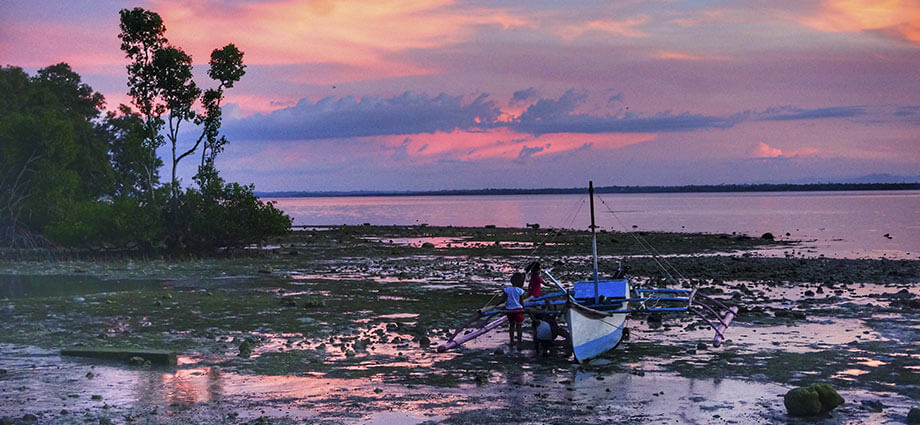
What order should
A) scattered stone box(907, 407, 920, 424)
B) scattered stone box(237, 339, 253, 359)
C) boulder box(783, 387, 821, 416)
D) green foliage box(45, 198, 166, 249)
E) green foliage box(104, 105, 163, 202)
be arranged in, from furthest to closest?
green foliage box(104, 105, 163, 202) < green foliage box(45, 198, 166, 249) < scattered stone box(237, 339, 253, 359) < boulder box(783, 387, 821, 416) < scattered stone box(907, 407, 920, 424)

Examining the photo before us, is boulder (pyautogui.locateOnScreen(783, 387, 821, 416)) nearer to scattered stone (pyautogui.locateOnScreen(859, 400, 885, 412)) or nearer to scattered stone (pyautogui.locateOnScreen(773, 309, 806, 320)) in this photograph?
scattered stone (pyautogui.locateOnScreen(859, 400, 885, 412))

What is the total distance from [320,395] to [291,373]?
2037 mm

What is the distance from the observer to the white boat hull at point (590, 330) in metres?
16.3

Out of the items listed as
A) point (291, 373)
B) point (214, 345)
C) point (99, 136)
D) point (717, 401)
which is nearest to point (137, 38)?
point (99, 136)

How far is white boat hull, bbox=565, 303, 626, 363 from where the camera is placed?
53.5ft

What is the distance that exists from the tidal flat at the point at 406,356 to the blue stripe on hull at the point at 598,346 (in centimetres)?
27

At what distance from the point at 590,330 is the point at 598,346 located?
0.56 meters

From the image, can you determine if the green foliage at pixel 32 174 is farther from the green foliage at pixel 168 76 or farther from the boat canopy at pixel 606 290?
the boat canopy at pixel 606 290

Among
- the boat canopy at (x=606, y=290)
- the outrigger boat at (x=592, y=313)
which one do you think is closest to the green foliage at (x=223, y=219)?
the outrigger boat at (x=592, y=313)

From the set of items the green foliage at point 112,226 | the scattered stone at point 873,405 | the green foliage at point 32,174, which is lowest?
the scattered stone at point 873,405

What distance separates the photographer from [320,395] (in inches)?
542

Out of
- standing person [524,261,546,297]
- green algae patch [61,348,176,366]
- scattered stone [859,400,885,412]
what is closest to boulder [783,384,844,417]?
scattered stone [859,400,885,412]

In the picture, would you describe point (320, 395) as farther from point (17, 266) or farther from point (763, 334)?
point (17, 266)

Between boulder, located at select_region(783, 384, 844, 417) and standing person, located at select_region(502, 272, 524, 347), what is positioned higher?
standing person, located at select_region(502, 272, 524, 347)
